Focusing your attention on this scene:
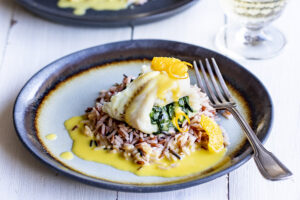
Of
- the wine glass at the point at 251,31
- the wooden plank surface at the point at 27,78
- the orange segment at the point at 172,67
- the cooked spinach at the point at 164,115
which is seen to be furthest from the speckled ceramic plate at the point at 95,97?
the wine glass at the point at 251,31

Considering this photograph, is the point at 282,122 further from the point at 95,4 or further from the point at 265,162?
the point at 95,4

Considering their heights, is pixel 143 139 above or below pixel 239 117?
below

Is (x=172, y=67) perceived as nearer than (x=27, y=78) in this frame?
Yes

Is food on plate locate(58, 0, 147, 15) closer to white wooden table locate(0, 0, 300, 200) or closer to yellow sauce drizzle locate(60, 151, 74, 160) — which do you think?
white wooden table locate(0, 0, 300, 200)

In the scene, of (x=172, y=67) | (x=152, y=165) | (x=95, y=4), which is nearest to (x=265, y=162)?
(x=152, y=165)

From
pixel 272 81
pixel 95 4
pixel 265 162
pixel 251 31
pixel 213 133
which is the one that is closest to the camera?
pixel 265 162

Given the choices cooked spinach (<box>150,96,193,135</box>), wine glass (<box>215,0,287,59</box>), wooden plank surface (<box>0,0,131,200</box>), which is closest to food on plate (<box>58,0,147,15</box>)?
wooden plank surface (<box>0,0,131,200</box>)
